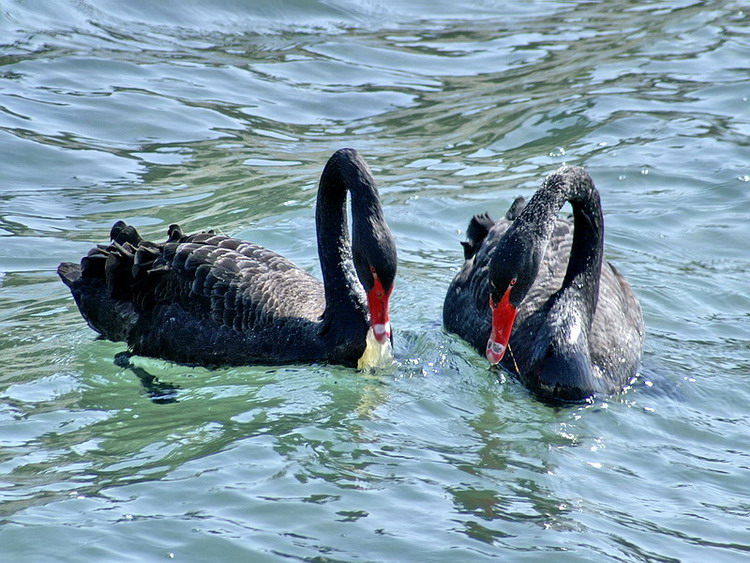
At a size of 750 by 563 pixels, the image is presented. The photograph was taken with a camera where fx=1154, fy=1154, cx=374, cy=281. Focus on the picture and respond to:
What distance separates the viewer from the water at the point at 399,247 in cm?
525

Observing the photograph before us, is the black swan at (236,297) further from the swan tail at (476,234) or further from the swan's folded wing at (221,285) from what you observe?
the swan tail at (476,234)

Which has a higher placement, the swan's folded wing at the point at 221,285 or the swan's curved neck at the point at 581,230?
the swan's curved neck at the point at 581,230

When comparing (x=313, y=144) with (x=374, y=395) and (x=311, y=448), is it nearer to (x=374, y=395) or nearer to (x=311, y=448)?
(x=374, y=395)

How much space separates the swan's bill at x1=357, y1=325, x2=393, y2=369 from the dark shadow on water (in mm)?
1169

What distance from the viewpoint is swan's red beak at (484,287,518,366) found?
6738mm

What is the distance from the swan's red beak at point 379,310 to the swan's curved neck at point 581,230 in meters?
1.19

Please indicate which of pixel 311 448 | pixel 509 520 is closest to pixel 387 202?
pixel 311 448

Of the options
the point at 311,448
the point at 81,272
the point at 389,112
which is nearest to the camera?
the point at 311,448

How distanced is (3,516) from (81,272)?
314 centimetres

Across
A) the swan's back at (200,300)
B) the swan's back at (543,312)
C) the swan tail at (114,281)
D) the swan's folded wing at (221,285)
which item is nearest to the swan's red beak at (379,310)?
the swan's back at (200,300)

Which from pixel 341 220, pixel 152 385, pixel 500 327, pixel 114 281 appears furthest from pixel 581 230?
pixel 114 281

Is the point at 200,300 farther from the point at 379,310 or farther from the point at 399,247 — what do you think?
the point at 399,247

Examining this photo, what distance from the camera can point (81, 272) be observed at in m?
8.01

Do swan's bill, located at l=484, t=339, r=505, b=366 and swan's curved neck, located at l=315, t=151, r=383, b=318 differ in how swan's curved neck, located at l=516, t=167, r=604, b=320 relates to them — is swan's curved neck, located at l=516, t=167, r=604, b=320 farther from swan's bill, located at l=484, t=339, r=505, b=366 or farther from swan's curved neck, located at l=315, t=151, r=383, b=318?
swan's curved neck, located at l=315, t=151, r=383, b=318
